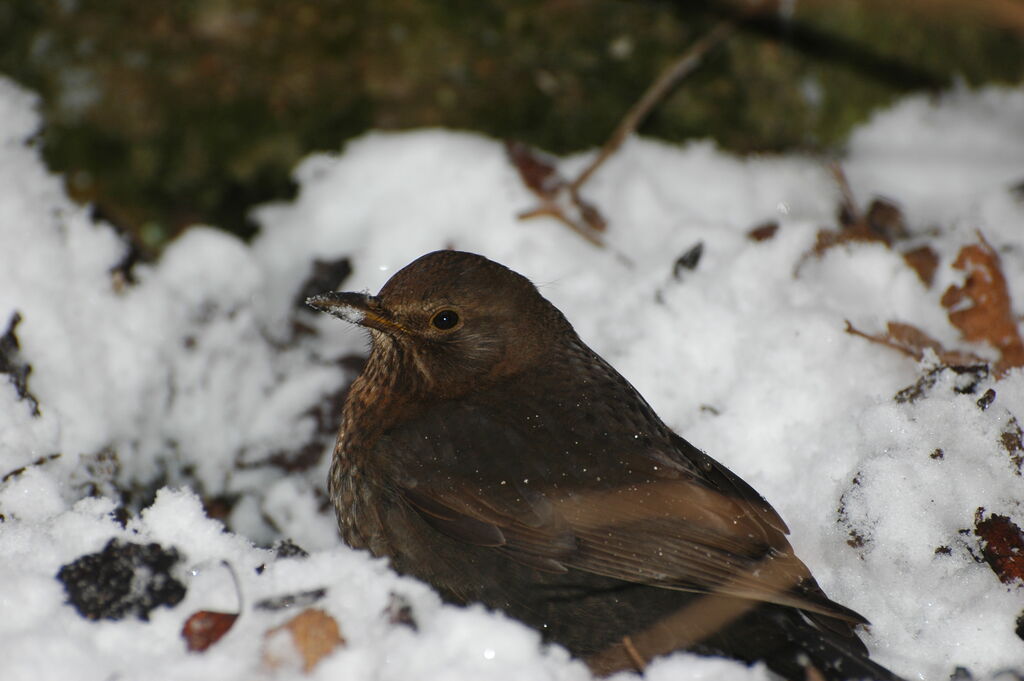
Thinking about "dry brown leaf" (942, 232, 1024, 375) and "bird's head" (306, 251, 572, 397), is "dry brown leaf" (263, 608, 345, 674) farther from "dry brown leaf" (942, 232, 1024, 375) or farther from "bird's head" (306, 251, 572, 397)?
"dry brown leaf" (942, 232, 1024, 375)

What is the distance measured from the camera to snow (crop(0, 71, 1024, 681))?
9.30 ft

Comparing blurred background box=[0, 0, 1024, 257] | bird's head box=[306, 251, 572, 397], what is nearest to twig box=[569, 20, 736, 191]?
blurred background box=[0, 0, 1024, 257]

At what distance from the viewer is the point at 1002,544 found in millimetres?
3262

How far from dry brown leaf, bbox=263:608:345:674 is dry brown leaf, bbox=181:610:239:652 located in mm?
121

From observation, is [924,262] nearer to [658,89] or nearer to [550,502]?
[658,89]

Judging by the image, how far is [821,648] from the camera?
2953 millimetres

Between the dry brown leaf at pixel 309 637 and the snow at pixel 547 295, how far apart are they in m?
0.03

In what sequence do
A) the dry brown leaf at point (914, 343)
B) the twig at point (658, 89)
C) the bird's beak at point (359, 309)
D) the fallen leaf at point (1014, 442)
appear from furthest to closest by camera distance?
the twig at point (658, 89) < the dry brown leaf at point (914, 343) < the bird's beak at point (359, 309) < the fallen leaf at point (1014, 442)

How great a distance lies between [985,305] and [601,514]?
2133 millimetres

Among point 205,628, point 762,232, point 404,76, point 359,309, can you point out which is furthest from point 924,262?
point 205,628

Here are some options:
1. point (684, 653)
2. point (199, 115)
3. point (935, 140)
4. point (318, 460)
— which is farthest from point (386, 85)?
point (684, 653)

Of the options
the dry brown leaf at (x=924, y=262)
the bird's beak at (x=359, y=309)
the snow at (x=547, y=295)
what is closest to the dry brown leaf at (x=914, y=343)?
the snow at (x=547, y=295)

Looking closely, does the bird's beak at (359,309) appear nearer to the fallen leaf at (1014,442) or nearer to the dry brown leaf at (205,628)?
the dry brown leaf at (205,628)

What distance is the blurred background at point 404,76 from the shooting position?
5156 millimetres
